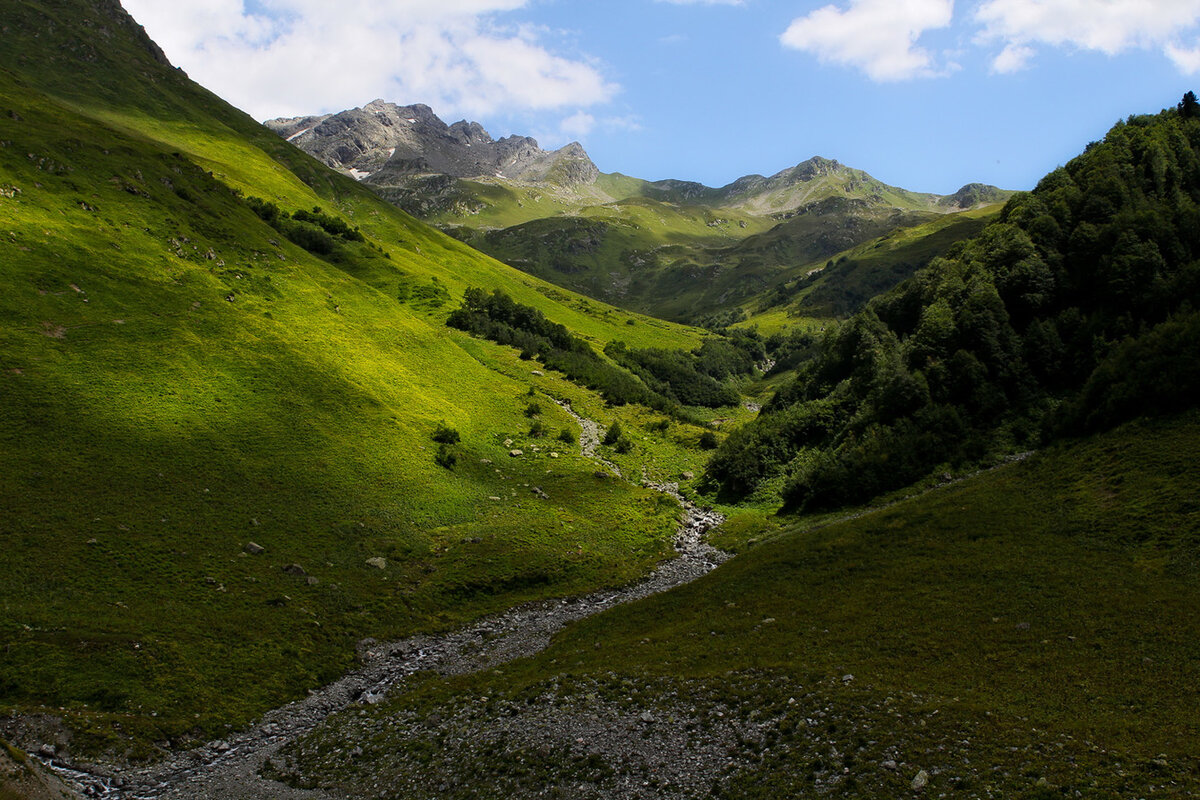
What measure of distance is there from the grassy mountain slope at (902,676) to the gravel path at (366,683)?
2.37m

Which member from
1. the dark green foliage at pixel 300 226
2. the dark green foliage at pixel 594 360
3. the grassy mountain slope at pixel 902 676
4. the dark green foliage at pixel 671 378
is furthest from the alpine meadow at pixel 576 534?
the dark green foliage at pixel 671 378

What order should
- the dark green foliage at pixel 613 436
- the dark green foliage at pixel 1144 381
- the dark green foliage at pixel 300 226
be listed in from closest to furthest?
the dark green foliage at pixel 1144 381 → the dark green foliage at pixel 613 436 → the dark green foliage at pixel 300 226

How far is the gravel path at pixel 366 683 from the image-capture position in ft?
89.7

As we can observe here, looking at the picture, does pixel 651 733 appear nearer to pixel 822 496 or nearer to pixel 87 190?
pixel 822 496

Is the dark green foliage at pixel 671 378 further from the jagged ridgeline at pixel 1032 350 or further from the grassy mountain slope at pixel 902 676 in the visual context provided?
the grassy mountain slope at pixel 902 676

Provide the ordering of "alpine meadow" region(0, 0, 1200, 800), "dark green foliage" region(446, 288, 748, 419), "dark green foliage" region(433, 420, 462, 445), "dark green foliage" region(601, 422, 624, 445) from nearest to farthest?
"alpine meadow" region(0, 0, 1200, 800), "dark green foliage" region(433, 420, 462, 445), "dark green foliage" region(601, 422, 624, 445), "dark green foliage" region(446, 288, 748, 419)

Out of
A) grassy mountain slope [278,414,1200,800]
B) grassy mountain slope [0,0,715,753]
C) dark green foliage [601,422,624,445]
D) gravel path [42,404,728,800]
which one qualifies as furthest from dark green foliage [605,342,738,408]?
grassy mountain slope [278,414,1200,800]

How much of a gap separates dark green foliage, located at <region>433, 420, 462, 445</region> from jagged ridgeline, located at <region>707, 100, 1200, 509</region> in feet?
105

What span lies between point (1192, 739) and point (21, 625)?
165ft

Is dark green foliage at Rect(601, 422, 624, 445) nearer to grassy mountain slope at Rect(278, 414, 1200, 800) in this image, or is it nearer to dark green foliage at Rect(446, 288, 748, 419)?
dark green foliage at Rect(446, 288, 748, 419)

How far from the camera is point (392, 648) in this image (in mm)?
41656

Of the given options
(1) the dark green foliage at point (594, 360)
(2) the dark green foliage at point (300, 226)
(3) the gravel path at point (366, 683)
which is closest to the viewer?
(3) the gravel path at point (366, 683)

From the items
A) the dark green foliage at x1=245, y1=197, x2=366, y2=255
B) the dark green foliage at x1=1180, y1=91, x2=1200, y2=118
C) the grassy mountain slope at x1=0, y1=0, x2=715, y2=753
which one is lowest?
the grassy mountain slope at x1=0, y1=0, x2=715, y2=753

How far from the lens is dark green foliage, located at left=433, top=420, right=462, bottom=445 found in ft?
229
